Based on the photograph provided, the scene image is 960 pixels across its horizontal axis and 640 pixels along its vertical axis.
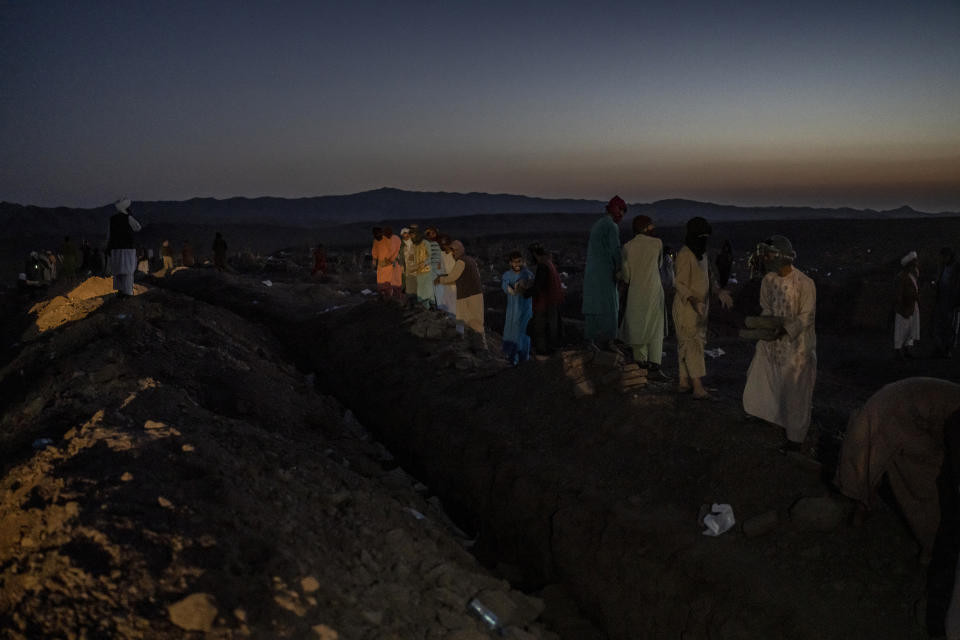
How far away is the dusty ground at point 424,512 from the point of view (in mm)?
3736

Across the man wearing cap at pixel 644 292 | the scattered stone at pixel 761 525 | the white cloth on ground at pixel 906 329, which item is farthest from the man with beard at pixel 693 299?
the white cloth on ground at pixel 906 329

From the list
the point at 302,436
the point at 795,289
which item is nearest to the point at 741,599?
the point at 795,289

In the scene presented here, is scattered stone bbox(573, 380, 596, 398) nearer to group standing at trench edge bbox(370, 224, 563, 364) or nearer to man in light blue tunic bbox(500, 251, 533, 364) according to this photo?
group standing at trench edge bbox(370, 224, 563, 364)

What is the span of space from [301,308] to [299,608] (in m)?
12.4

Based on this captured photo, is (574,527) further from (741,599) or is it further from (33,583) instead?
(33,583)

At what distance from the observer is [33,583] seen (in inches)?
140

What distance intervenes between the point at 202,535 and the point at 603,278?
539 cm

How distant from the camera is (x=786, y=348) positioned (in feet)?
17.7

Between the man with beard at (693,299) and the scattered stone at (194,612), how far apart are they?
438 centimetres

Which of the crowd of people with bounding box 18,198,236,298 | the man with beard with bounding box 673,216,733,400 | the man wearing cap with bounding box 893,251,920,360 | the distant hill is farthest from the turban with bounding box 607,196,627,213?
the distant hill

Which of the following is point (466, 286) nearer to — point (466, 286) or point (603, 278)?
point (466, 286)

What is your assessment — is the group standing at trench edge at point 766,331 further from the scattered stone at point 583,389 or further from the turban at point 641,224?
the scattered stone at point 583,389

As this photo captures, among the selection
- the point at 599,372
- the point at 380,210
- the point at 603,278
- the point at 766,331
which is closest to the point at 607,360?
the point at 599,372

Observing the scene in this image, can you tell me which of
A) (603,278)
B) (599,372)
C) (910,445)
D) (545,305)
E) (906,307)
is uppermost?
(603,278)
